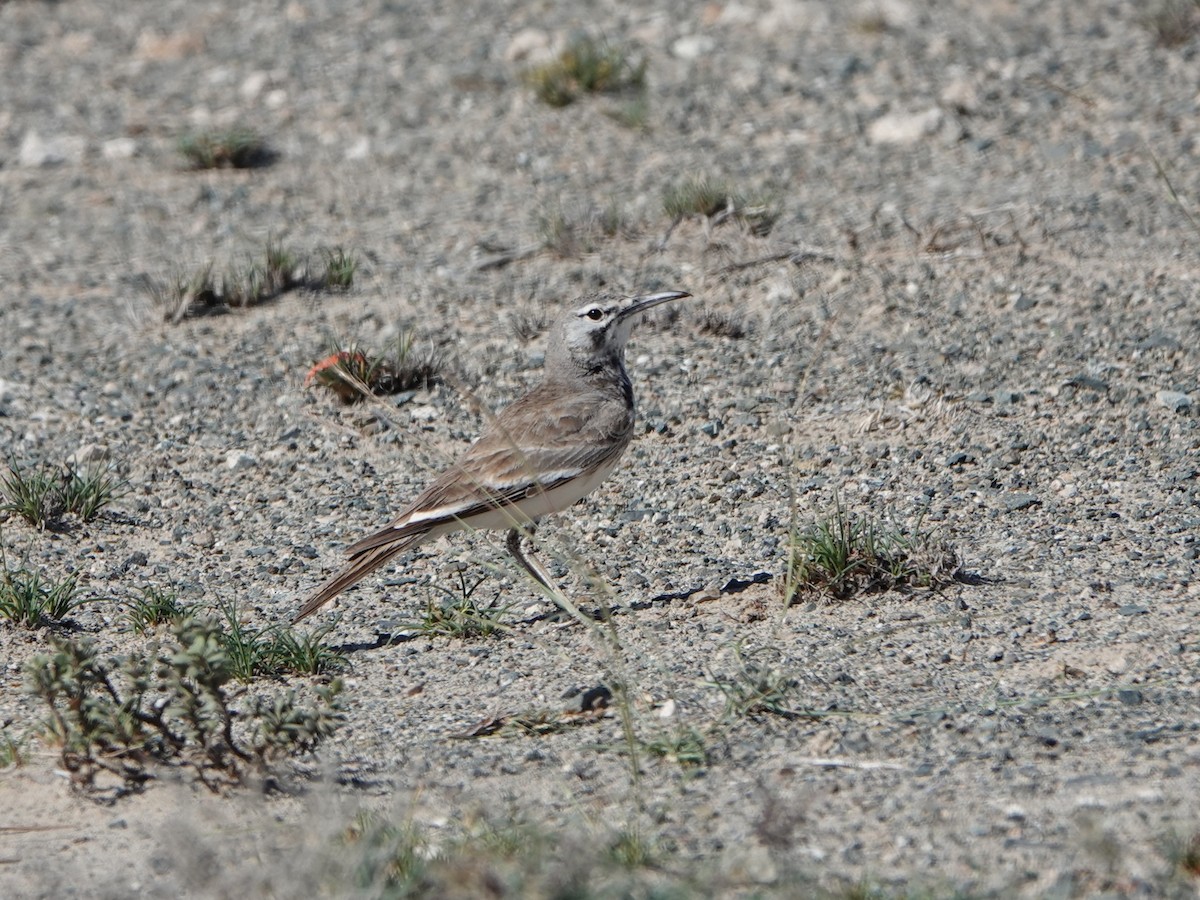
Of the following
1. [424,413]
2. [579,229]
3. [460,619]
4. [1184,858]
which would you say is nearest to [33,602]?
[460,619]

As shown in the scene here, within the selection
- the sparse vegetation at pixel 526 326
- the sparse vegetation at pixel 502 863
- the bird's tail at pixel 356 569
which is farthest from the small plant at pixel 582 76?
the sparse vegetation at pixel 502 863

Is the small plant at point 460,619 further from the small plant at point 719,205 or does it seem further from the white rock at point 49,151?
the white rock at point 49,151

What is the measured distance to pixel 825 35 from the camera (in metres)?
11.0

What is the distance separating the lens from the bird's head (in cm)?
638

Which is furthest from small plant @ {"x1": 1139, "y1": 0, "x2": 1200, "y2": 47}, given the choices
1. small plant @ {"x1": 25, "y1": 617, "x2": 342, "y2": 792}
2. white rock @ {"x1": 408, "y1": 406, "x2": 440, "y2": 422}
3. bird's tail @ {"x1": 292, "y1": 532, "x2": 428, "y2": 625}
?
small plant @ {"x1": 25, "y1": 617, "x2": 342, "y2": 792}

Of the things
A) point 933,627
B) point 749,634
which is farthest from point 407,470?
point 933,627

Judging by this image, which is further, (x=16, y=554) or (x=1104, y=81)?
(x=1104, y=81)

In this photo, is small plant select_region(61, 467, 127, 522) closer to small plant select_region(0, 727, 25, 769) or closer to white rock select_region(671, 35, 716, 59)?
small plant select_region(0, 727, 25, 769)

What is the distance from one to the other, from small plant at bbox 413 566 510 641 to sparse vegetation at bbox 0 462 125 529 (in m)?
1.70

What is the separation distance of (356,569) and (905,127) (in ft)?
18.2

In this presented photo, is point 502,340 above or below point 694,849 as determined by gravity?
below

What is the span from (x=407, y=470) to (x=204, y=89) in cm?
599

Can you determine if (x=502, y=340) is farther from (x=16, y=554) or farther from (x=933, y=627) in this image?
(x=933, y=627)

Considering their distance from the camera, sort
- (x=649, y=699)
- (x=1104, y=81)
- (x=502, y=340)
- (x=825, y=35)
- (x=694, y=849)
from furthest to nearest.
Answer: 1. (x=825, y=35)
2. (x=1104, y=81)
3. (x=502, y=340)
4. (x=649, y=699)
5. (x=694, y=849)
